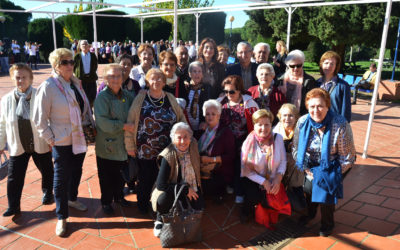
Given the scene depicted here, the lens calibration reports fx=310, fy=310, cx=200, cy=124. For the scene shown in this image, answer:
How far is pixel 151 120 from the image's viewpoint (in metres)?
3.07

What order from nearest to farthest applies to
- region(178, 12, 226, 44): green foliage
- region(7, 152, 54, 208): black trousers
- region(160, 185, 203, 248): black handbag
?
region(160, 185, 203, 248): black handbag < region(7, 152, 54, 208): black trousers < region(178, 12, 226, 44): green foliage

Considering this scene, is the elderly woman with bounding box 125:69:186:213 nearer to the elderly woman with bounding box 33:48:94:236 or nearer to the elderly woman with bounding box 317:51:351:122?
the elderly woman with bounding box 33:48:94:236

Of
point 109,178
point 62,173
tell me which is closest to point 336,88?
point 109,178

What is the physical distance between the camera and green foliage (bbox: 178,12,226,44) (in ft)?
101

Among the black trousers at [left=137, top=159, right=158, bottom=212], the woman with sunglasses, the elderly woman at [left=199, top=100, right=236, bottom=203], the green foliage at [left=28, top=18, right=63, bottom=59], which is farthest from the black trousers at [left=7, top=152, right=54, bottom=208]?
the green foliage at [left=28, top=18, right=63, bottom=59]

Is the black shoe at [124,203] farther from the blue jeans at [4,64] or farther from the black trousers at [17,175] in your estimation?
the blue jeans at [4,64]

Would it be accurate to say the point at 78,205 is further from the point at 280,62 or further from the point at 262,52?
the point at 280,62

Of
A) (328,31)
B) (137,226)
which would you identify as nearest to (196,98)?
(137,226)

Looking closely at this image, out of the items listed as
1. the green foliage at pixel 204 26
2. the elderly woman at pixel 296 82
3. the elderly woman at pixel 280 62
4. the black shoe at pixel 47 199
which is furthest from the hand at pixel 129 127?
the green foliage at pixel 204 26

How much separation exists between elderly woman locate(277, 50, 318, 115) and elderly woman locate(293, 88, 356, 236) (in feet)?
2.71

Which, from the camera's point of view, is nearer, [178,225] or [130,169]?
[178,225]

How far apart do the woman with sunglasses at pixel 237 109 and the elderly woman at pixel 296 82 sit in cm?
60

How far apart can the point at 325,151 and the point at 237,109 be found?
1087 mm

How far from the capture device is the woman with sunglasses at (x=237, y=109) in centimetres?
352
